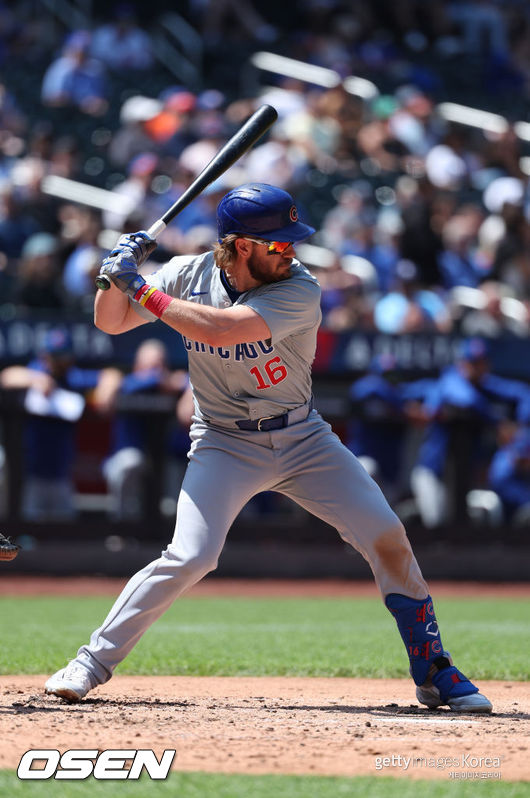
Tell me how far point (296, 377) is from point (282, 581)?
618cm

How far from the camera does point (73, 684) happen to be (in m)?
4.59

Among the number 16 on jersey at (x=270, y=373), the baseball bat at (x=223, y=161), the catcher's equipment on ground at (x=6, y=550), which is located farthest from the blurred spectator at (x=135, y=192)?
the catcher's equipment on ground at (x=6, y=550)

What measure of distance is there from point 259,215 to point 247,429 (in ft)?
2.50

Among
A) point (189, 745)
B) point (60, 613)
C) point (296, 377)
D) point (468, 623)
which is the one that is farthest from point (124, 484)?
point (189, 745)

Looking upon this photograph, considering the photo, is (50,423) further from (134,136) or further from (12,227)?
(134,136)

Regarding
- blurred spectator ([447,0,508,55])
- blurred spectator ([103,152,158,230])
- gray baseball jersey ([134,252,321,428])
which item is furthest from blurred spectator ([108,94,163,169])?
gray baseball jersey ([134,252,321,428])

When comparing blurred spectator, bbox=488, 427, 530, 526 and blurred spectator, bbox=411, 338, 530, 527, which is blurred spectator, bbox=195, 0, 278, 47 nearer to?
blurred spectator, bbox=411, 338, 530, 527

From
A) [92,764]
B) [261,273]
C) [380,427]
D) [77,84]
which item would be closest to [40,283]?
[380,427]

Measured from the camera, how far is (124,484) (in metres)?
10.7

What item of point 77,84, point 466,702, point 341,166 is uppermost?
point 466,702

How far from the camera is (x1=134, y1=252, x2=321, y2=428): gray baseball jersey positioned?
4.62 meters

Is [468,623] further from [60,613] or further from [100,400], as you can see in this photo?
[100,400]

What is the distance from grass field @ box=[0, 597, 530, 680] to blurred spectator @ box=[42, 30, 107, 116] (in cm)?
699

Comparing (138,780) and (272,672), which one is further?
(272,672)
